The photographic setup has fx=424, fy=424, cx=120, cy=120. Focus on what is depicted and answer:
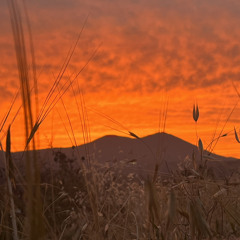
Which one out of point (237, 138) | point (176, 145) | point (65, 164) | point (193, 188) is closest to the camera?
point (193, 188)

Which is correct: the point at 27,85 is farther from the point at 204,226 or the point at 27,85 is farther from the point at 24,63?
the point at 204,226

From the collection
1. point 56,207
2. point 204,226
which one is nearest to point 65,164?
point 56,207

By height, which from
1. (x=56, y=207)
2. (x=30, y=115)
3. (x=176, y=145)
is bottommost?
(x=56, y=207)

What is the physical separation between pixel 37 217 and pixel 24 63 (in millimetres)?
261

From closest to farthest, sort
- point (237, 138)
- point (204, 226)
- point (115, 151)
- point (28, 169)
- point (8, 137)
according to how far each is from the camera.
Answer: point (28, 169), point (8, 137), point (204, 226), point (237, 138), point (115, 151)

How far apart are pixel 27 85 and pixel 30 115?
0.06 m

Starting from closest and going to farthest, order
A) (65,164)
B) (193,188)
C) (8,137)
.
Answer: (8,137) < (193,188) < (65,164)

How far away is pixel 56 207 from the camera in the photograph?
4.24 m

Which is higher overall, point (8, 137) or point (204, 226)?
point (8, 137)

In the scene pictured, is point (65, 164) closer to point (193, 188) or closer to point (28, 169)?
point (193, 188)

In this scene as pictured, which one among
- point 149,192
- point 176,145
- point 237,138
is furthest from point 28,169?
point 176,145

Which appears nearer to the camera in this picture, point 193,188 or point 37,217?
point 37,217

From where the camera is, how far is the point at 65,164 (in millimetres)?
5305

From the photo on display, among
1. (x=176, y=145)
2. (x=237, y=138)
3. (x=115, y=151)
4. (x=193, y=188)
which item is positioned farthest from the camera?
(x=176, y=145)
